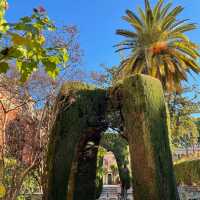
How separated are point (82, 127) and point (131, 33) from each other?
48.3ft

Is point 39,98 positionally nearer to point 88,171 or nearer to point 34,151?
point 34,151

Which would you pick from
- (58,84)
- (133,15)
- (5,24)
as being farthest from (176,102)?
(5,24)

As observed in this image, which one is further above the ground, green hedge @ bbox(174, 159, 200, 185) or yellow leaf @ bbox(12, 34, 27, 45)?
green hedge @ bbox(174, 159, 200, 185)

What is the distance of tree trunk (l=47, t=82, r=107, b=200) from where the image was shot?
812cm

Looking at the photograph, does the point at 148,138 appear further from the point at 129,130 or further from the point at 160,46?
the point at 160,46

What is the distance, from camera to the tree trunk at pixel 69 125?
8.12 meters

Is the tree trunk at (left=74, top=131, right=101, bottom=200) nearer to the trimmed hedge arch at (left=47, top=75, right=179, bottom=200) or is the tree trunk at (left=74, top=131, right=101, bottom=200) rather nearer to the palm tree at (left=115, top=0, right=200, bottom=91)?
the trimmed hedge arch at (left=47, top=75, right=179, bottom=200)

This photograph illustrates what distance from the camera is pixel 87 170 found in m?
9.20

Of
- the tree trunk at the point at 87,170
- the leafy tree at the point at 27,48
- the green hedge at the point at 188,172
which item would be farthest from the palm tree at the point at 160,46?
the leafy tree at the point at 27,48

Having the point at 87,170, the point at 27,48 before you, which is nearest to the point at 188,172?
the point at 87,170

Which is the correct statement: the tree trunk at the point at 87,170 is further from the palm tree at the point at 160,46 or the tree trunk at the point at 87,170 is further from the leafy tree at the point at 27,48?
the palm tree at the point at 160,46

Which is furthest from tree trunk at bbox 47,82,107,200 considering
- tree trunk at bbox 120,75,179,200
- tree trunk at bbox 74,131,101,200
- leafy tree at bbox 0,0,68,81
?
leafy tree at bbox 0,0,68,81

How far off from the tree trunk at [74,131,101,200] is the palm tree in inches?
453

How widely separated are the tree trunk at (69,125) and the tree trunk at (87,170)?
530 millimetres
